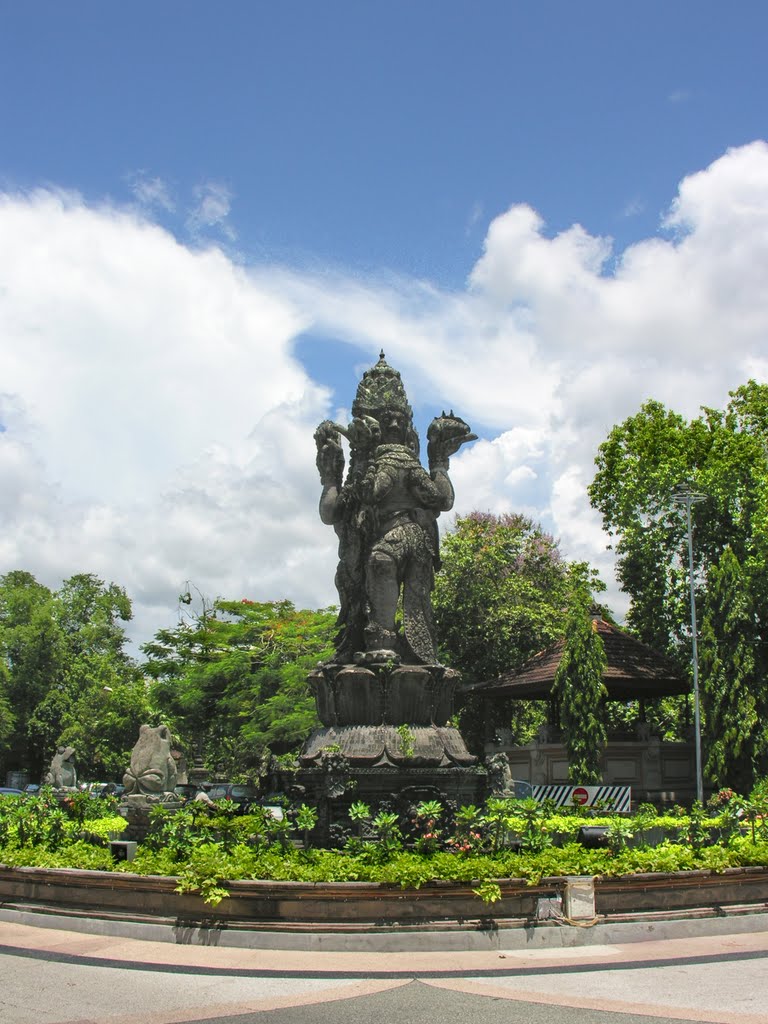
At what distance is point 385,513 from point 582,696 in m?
14.2

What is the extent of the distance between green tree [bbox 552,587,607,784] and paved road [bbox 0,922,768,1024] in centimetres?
1804

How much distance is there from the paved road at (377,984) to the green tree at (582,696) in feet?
59.2

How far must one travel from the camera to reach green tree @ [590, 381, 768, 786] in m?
28.0

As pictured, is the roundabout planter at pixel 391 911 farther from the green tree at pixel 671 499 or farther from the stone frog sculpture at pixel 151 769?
the green tree at pixel 671 499

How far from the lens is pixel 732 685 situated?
25.5 metres

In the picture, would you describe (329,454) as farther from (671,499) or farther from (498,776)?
(671,499)

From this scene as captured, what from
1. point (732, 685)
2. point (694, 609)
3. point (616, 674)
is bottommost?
point (732, 685)

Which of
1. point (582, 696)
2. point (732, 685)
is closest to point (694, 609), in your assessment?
point (732, 685)

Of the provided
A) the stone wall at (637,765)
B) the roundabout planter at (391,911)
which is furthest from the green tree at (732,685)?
the roundabout planter at (391,911)

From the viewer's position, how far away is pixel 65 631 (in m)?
49.2

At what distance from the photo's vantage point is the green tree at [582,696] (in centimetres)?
2550

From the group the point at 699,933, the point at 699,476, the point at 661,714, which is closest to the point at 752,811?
the point at 699,933

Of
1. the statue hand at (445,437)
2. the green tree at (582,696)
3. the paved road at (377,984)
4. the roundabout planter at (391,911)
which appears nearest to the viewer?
the paved road at (377,984)

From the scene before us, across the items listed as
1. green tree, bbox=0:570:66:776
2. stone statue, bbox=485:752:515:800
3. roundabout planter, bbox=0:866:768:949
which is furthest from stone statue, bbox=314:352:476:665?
green tree, bbox=0:570:66:776
